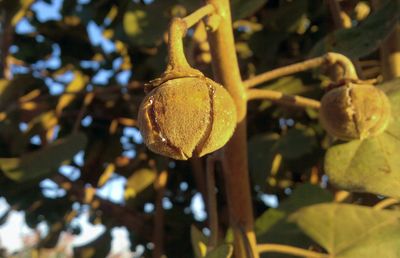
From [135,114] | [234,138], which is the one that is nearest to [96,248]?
[135,114]

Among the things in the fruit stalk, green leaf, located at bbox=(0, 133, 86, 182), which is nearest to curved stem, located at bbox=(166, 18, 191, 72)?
the fruit stalk

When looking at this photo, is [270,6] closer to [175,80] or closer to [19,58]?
[19,58]

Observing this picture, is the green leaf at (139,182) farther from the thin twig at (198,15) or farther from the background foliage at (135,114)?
the thin twig at (198,15)

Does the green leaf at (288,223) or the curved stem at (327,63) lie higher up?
the curved stem at (327,63)

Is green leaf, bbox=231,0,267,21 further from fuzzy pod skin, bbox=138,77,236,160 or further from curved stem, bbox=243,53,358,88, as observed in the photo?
fuzzy pod skin, bbox=138,77,236,160

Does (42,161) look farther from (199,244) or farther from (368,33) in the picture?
(368,33)

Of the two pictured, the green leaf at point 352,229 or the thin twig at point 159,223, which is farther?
the thin twig at point 159,223

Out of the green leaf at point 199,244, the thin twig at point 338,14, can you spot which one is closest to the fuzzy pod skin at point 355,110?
the green leaf at point 199,244
